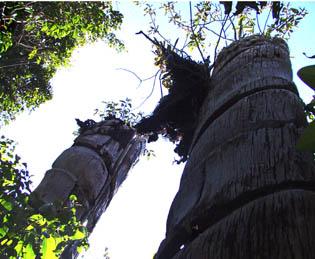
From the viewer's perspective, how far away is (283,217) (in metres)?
1.01

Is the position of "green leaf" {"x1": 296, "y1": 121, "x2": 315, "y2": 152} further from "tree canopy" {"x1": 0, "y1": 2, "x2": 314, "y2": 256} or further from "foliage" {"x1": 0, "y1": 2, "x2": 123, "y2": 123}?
"foliage" {"x1": 0, "y1": 2, "x2": 123, "y2": 123}

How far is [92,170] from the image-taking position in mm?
4082

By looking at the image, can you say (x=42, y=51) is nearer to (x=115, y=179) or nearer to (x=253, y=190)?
(x=115, y=179)

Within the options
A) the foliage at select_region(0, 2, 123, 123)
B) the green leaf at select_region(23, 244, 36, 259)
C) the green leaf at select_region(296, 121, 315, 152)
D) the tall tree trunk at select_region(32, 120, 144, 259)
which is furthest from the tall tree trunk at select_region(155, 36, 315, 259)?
the foliage at select_region(0, 2, 123, 123)

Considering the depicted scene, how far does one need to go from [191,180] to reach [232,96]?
472 millimetres

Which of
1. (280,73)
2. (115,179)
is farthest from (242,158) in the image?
(115,179)

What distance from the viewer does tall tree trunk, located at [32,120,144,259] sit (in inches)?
150

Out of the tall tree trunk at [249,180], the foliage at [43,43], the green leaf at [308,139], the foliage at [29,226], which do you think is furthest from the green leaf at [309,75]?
the foliage at [43,43]

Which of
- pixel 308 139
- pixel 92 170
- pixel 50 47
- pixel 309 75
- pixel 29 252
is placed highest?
pixel 50 47

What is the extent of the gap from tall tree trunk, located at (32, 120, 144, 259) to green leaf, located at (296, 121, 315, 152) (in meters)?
2.60

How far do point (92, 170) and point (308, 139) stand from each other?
130 inches

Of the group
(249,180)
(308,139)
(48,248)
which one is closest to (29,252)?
(48,248)

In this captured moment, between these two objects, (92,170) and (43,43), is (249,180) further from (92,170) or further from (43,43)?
(43,43)

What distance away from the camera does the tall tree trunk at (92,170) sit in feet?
12.5
